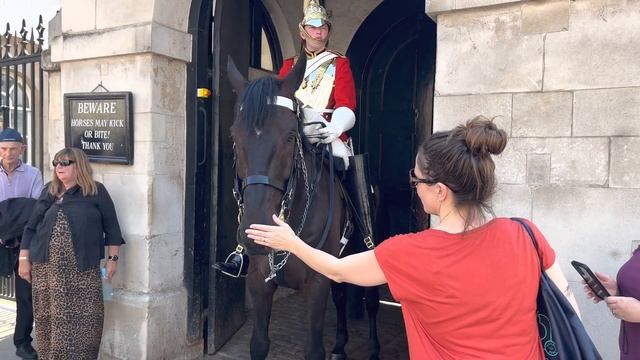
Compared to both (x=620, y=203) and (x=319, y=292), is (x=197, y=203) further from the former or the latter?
(x=620, y=203)

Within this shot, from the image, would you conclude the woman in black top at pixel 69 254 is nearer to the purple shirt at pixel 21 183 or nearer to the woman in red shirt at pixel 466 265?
the purple shirt at pixel 21 183

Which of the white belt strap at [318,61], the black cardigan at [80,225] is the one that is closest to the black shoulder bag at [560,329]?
the white belt strap at [318,61]

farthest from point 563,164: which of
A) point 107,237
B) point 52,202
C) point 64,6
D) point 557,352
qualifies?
point 64,6

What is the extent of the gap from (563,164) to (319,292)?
70.1 inches

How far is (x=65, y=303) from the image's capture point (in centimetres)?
396

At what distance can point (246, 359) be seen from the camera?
15.5ft

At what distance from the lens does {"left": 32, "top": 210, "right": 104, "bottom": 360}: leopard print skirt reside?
155 inches

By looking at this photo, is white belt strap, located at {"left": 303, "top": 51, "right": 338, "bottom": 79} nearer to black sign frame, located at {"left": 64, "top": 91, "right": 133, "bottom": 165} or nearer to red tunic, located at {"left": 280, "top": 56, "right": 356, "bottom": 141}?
red tunic, located at {"left": 280, "top": 56, "right": 356, "bottom": 141}

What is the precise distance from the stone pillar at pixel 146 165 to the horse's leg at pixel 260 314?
1319 mm

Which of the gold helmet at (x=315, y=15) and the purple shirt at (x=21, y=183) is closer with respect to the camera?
the gold helmet at (x=315, y=15)

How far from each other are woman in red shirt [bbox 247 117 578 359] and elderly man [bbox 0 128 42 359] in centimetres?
423

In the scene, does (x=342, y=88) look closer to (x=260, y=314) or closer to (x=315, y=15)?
(x=315, y=15)

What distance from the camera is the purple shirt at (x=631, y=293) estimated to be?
84.1 inches

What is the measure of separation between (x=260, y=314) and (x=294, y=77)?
1.64m
